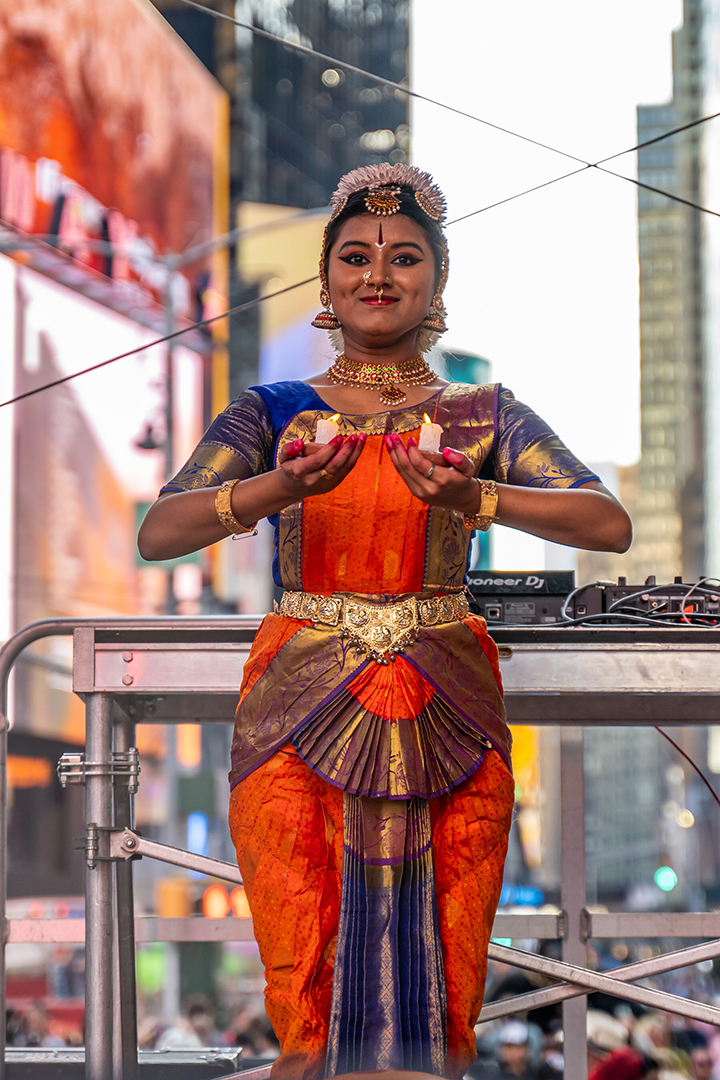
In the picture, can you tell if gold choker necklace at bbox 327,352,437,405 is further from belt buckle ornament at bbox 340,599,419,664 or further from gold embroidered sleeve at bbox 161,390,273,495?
belt buckle ornament at bbox 340,599,419,664

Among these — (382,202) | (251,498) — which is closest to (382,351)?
(382,202)

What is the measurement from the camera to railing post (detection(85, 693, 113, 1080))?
8.90ft

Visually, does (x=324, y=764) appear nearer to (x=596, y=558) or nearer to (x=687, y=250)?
(x=596, y=558)

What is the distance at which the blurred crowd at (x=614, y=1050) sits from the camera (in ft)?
15.0

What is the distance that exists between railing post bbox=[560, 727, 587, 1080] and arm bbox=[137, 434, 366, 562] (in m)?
1.69

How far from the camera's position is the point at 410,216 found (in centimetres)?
226

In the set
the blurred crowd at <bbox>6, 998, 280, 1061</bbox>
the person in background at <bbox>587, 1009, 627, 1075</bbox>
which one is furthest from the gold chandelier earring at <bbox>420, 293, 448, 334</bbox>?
the blurred crowd at <bbox>6, 998, 280, 1061</bbox>

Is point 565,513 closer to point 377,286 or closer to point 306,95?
point 377,286

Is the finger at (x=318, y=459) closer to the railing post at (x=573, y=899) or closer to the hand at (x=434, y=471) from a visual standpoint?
the hand at (x=434, y=471)

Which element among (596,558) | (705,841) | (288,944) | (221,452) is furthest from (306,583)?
(596,558)

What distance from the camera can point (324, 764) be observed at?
6.68ft

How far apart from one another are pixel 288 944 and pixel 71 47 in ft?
65.1

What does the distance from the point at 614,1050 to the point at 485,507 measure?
138 inches

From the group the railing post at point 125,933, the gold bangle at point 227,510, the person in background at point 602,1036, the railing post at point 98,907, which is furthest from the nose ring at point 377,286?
the person in background at point 602,1036
